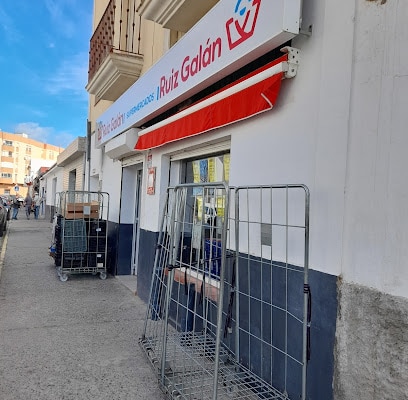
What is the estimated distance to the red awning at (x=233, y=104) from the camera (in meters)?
2.92

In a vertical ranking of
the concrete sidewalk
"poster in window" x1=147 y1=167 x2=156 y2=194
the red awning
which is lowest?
the concrete sidewalk

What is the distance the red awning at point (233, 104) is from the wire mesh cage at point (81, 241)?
10.9 ft

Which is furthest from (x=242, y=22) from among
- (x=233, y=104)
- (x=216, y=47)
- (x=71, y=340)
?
(x=71, y=340)

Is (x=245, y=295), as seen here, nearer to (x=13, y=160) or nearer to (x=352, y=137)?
(x=352, y=137)

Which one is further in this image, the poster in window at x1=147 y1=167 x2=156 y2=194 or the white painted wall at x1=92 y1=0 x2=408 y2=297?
the poster in window at x1=147 y1=167 x2=156 y2=194

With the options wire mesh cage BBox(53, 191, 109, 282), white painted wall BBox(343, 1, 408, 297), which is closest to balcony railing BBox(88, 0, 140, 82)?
wire mesh cage BBox(53, 191, 109, 282)

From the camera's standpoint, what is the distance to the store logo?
308 centimetres

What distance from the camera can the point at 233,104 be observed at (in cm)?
339

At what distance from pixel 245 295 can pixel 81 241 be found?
16.2 feet

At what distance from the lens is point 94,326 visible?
4844 mm

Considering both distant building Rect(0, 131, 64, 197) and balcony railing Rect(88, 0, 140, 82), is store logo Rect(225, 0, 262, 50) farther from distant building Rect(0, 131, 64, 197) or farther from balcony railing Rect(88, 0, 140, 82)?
distant building Rect(0, 131, 64, 197)

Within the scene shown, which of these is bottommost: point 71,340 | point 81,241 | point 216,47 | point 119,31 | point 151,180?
point 71,340

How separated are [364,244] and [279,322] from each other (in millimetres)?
1056

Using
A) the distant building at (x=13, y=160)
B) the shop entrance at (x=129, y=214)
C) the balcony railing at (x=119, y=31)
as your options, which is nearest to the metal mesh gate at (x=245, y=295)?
the shop entrance at (x=129, y=214)
